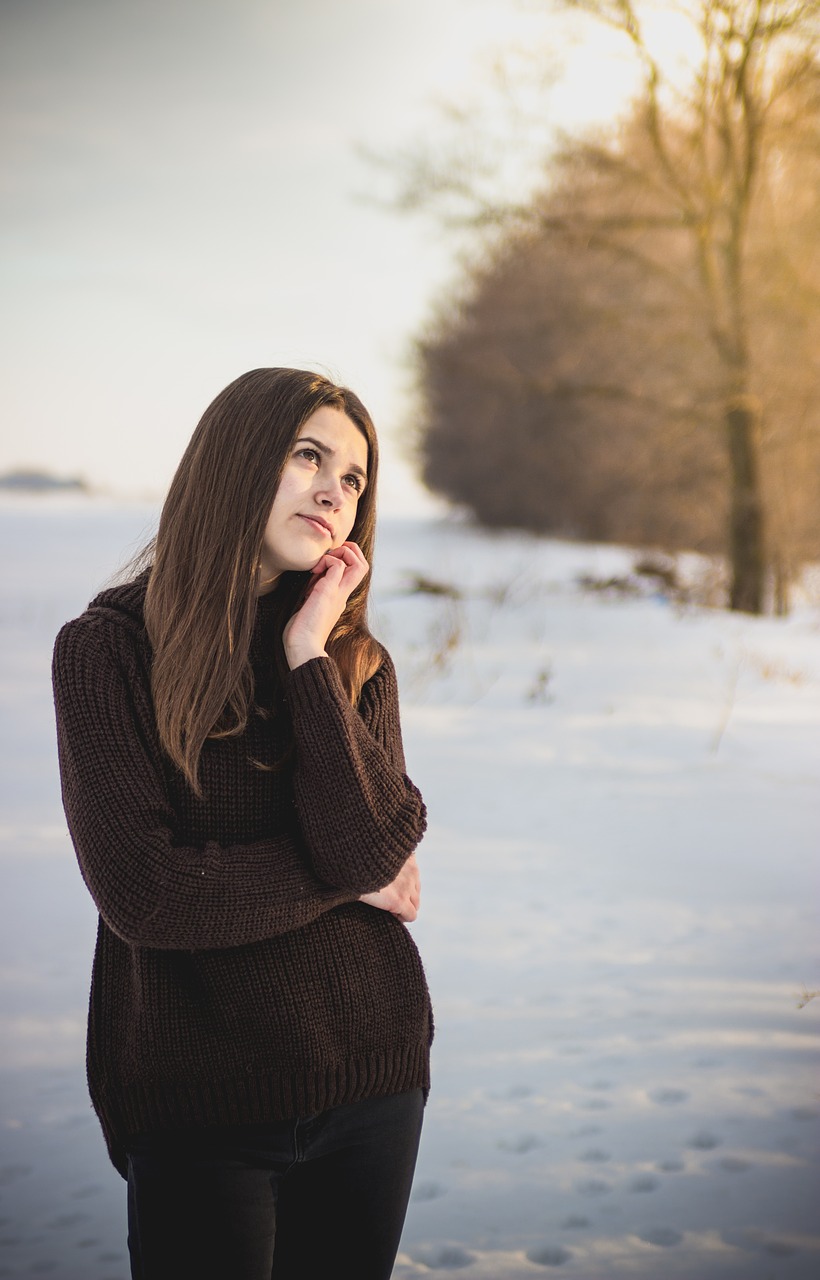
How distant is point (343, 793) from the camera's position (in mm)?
1520

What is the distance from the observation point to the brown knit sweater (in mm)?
1423

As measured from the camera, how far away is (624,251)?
512 inches

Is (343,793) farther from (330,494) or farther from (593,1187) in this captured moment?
(593,1187)

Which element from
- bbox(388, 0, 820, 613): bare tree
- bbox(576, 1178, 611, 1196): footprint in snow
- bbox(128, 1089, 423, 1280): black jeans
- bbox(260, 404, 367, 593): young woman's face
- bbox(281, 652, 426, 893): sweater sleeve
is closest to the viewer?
bbox(128, 1089, 423, 1280): black jeans

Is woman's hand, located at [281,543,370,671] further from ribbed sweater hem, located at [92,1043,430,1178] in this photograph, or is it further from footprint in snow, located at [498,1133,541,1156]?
footprint in snow, located at [498,1133,541,1156]

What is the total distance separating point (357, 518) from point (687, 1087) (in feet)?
7.18

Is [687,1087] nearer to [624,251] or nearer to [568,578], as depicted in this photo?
[624,251]

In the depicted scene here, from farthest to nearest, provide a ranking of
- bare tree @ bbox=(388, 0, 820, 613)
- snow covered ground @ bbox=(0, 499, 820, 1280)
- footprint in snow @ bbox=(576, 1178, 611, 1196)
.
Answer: bare tree @ bbox=(388, 0, 820, 613) → footprint in snow @ bbox=(576, 1178, 611, 1196) → snow covered ground @ bbox=(0, 499, 820, 1280)

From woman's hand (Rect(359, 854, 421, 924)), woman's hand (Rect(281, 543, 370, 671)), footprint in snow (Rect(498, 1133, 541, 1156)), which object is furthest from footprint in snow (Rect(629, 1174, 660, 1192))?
woman's hand (Rect(281, 543, 370, 671))

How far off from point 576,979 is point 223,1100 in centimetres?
263

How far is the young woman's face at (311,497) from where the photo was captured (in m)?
1.61

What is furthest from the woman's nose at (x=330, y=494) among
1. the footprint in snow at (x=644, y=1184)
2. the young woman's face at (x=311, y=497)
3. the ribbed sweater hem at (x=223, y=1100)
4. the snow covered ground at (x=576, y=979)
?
the footprint in snow at (x=644, y=1184)

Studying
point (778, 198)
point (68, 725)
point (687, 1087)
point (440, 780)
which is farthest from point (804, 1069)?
point (778, 198)

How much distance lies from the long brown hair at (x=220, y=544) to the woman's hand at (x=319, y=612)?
0.08m
